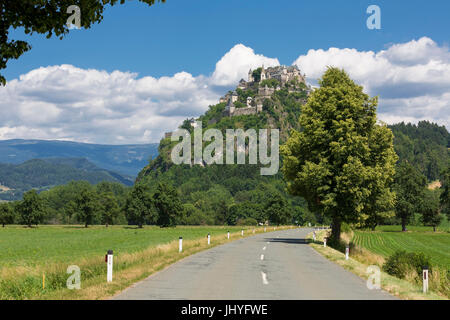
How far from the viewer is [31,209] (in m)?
99.7

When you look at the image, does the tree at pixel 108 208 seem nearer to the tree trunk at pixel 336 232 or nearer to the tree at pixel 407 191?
the tree at pixel 407 191

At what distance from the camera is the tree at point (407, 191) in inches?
3622

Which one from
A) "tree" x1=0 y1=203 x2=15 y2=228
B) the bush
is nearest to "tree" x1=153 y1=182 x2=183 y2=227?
"tree" x1=0 y1=203 x2=15 y2=228

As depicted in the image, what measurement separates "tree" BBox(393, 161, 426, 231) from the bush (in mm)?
70507

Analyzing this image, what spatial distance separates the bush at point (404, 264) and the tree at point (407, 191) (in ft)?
231

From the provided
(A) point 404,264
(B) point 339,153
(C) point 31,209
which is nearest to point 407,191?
(B) point 339,153

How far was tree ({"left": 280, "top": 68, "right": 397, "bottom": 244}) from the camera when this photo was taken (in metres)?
32.2

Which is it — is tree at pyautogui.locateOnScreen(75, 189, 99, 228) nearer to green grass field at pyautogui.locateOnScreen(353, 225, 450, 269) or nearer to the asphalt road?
green grass field at pyautogui.locateOnScreen(353, 225, 450, 269)

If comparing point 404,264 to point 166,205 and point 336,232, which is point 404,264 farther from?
point 166,205

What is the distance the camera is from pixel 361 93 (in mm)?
35500

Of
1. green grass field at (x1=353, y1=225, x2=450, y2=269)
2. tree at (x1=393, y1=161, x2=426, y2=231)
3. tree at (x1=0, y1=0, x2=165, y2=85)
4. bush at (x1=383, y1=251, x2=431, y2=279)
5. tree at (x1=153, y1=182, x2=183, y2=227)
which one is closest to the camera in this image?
tree at (x1=0, y1=0, x2=165, y2=85)

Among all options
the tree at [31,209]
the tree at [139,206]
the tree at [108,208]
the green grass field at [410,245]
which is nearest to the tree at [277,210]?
the tree at [139,206]

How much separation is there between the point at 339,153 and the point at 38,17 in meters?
25.4
